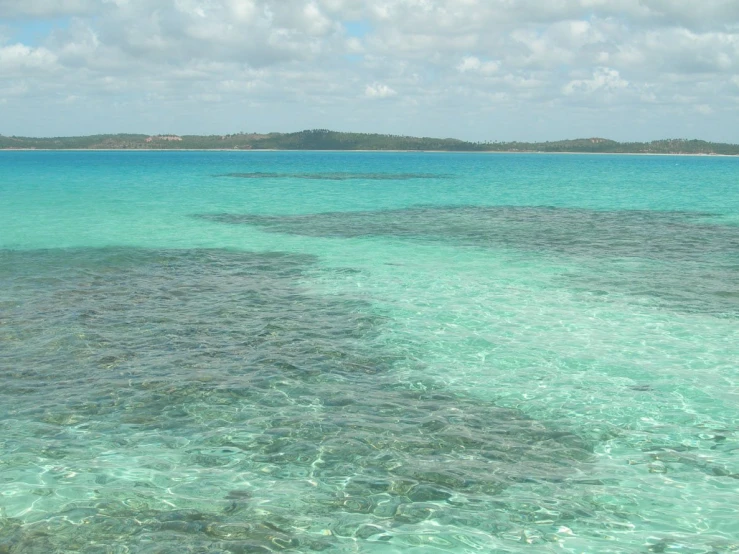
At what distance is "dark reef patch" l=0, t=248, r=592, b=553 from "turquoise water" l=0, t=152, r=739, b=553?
41 millimetres

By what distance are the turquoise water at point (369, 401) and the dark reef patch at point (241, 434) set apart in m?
0.04

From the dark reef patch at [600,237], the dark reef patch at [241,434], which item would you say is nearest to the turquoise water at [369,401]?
the dark reef patch at [241,434]

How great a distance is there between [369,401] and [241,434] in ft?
7.04

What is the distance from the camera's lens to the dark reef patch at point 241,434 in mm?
7609

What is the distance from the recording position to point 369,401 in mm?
10961

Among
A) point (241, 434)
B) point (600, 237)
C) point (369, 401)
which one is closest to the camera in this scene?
point (241, 434)

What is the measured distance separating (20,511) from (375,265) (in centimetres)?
1532

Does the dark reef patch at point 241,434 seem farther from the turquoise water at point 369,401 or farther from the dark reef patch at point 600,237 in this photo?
the dark reef patch at point 600,237

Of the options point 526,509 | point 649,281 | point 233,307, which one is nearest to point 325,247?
point 233,307

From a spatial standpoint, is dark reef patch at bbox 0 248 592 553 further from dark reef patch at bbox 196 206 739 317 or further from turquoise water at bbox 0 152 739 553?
dark reef patch at bbox 196 206 739 317

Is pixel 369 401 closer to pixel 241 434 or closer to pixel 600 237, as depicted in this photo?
pixel 241 434

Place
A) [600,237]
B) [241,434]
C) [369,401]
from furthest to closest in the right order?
[600,237] → [369,401] → [241,434]

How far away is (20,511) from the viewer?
7762mm

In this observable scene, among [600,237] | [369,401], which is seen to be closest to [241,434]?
[369,401]
